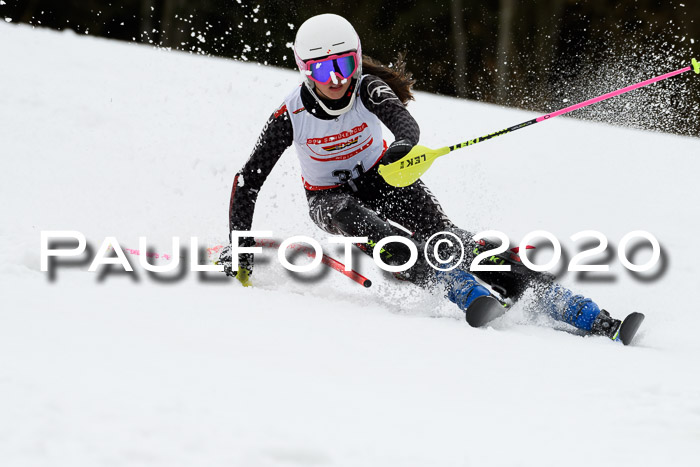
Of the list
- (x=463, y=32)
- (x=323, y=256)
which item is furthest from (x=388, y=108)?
(x=463, y=32)

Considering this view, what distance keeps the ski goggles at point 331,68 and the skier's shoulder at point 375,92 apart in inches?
5.6

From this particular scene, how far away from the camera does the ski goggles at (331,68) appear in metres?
3.18

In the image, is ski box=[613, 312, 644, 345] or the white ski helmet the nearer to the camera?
ski box=[613, 312, 644, 345]

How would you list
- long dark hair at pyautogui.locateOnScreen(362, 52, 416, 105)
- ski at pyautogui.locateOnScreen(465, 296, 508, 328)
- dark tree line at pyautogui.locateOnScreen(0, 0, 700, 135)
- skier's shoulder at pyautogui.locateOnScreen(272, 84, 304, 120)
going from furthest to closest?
dark tree line at pyautogui.locateOnScreen(0, 0, 700, 135), long dark hair at pyautogui.locateOnScreen(362, 52, 416, 105), skier's shoulder at pyautogui.locateOnScreen(272, 84, 304, 120), ski at pyautogui.locateOnScreen(465, 296, 508, 328)

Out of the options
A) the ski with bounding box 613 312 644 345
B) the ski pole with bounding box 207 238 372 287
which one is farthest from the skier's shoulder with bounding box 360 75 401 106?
the ski with bounding box 613 312 644 345

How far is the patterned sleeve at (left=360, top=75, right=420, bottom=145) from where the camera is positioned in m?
3.11

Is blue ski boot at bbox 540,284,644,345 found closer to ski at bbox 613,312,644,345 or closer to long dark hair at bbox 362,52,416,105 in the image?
ski at bbox 613,312,644,345

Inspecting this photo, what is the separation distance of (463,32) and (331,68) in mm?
17652

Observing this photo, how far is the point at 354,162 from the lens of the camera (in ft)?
11.4

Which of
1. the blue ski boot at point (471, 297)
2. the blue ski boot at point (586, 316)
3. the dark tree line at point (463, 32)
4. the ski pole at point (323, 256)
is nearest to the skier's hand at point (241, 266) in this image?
the ski pole at point (323, 256)

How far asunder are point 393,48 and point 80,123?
1466cm

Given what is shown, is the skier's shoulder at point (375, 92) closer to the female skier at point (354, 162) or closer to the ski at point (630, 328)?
the female skier at point (354, 162)

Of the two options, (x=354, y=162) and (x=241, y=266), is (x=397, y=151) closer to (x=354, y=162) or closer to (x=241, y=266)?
(x=354, y=162)

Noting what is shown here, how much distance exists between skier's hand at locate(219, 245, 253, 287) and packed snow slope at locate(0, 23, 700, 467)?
0.07 m
